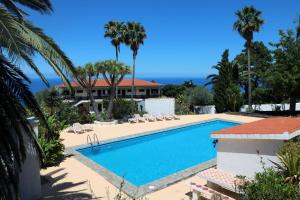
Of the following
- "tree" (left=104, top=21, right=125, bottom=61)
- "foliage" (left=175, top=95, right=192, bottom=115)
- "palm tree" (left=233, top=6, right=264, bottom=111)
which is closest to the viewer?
"palm tree" (left=233, top=6, right=264, bottom=111)

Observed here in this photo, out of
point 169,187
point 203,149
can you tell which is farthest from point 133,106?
point 169,187

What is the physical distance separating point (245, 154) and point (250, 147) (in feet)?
0.99

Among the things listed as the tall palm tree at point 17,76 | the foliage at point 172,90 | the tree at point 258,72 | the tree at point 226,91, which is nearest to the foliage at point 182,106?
the tree at point 226,91

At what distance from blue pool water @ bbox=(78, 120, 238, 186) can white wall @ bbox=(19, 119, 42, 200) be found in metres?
4.29

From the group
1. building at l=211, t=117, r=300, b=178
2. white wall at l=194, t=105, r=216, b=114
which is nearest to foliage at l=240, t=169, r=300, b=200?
building at l=211, t=117, r=300, b=178

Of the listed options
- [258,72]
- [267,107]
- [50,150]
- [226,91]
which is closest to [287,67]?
[258,72]

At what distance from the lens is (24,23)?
5594 mm

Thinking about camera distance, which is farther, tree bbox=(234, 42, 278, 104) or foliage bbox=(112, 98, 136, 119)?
tree bbox=(234, 42, 278, 104)

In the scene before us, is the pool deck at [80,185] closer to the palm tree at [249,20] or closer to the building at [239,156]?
the building at [239,156]

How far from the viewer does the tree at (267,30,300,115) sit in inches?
961

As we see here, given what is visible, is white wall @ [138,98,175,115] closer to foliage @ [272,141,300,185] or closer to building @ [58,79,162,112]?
building @ [58,79,162,112]

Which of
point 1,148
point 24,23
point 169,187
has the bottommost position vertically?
point 169,187

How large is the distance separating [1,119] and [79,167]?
24.5 ft

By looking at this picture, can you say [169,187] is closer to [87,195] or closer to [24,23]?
[87,195]
